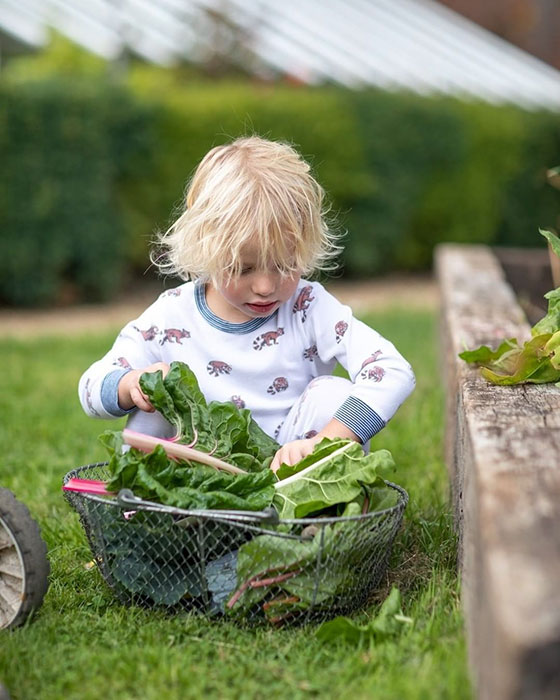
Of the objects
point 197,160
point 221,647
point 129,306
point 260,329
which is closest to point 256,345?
→ point 260,329

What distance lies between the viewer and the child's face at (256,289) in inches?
103

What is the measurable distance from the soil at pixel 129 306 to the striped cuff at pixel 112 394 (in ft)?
16.3

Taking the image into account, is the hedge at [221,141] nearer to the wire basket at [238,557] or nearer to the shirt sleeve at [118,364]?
the shirt sleeve at [118,364]

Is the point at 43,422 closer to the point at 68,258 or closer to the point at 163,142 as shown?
the point at 68,258

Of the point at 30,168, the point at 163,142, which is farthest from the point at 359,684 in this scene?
the point at 163,142

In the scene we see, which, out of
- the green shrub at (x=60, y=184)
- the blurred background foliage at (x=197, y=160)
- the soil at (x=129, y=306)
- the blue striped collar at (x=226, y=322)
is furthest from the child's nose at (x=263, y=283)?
the green shrub at (x=60, y=184)

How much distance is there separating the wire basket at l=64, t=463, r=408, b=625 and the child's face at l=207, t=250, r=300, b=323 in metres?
0.65

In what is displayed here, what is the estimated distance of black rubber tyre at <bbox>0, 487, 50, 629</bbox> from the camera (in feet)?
6.95

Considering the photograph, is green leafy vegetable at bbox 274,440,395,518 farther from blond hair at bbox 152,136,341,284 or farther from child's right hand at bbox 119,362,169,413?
blond hair at bbox 152,136,341,284

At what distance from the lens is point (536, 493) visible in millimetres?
1790

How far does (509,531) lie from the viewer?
5.41 ft

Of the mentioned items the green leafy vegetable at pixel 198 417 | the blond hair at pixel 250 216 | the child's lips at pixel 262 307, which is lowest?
the green leafy vegetable at pixel 198 417

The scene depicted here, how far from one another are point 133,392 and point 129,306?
25.2 feet

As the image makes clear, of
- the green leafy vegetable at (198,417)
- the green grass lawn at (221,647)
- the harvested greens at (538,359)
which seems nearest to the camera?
the green grass lawn at (221,647)
